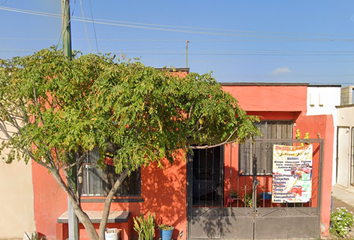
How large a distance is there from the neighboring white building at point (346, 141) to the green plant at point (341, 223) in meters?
4.85

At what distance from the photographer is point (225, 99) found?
4.30m

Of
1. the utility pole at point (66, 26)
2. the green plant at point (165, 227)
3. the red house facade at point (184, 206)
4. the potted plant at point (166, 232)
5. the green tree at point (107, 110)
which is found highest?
the utility pole at point (66, 26)

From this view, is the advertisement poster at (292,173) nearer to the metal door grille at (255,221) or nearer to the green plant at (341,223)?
the metal door grille at (255,221)

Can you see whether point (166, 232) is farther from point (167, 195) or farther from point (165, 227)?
point (167, 195)

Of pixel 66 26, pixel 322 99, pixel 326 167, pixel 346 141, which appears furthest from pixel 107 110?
pixel 346 141

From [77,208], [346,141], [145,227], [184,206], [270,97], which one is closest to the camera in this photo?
[77,208]

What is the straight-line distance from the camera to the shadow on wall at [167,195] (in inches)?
249

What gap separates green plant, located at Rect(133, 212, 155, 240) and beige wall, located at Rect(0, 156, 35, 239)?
247 centimetres

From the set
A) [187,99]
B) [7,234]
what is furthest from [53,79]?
[7,234]

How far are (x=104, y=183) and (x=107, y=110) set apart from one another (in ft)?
11.9

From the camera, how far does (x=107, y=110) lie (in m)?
3.37

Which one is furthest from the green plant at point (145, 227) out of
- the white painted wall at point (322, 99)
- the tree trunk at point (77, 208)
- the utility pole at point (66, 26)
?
the white painted wall at point (322, 99)

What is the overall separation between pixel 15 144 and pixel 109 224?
3198mm

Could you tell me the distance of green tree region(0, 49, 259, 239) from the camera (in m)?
3.40
